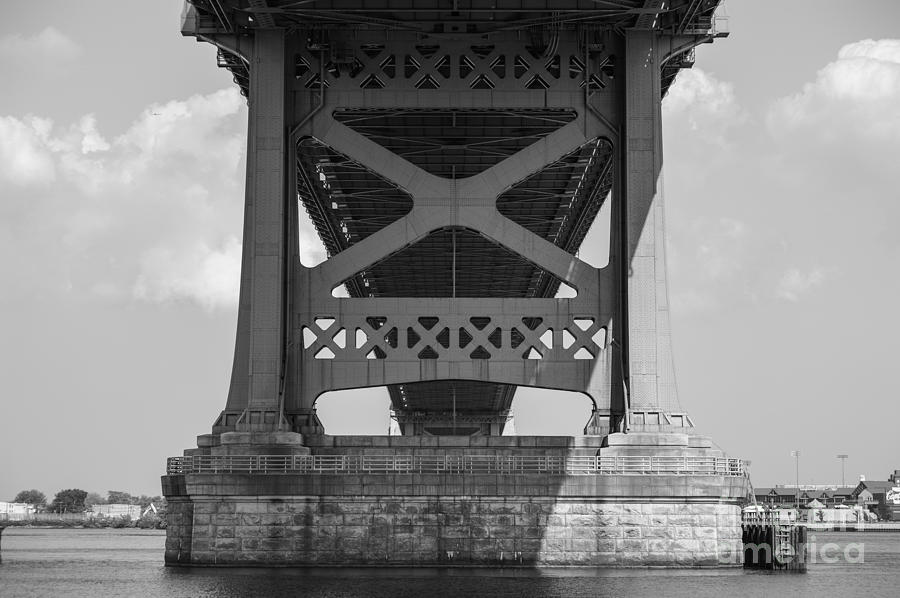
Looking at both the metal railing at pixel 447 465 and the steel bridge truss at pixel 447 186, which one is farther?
the steel bridge truss at pixel 447 186

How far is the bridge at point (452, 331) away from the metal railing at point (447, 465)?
95 mm

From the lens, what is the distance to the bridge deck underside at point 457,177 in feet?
217

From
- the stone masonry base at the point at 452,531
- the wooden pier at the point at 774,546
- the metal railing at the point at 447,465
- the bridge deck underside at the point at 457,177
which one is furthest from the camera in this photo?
the bridge deck underside at the point at 457,177

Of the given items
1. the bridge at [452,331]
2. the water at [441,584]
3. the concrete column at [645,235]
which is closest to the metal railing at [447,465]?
the bridge at [452,331]

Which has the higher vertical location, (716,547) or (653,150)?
(653,150)

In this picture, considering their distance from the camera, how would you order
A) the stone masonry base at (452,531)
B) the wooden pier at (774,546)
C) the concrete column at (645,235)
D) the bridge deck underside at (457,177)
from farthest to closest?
the bridge deck underside at (457,177)
the wooden pier at (774,546)
the concrete column at (645,235)
the stone masonry base at (452,531)

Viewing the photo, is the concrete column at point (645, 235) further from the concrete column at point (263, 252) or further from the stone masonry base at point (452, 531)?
the concrete column at point (263, 252)

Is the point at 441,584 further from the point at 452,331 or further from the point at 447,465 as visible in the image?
the point at 452,331

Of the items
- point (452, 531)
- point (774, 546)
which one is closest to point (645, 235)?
point (452, 531)

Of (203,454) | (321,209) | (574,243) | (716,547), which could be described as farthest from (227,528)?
(574,243)

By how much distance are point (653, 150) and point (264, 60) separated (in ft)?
44.2

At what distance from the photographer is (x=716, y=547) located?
5144cm

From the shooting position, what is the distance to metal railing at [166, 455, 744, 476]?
52281 mm

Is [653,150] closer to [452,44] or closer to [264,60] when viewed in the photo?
[452,44]
